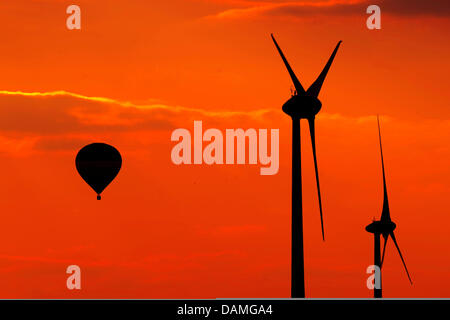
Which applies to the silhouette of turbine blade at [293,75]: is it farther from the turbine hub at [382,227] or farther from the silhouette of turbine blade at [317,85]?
the turbine hub at [382,227]

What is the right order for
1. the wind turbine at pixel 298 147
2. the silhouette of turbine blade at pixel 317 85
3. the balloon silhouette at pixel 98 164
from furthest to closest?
the balloon silhouette at pixel 98 164
the silhouette of turbine blade at pixel 317 85
the wind turbine at pixel 298 147

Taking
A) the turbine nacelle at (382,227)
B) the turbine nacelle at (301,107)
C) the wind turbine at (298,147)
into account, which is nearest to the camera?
the wind turbine at (298,147)

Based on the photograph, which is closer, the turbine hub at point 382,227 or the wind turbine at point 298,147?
the wind turbine at point 298,147

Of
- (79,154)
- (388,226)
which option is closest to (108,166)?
(79,154)

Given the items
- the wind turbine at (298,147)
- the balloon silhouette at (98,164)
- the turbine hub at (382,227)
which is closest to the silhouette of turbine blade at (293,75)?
the wind turbine at (298,147)

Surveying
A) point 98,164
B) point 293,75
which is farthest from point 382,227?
point 293,75

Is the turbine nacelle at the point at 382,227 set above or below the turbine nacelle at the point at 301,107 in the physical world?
below

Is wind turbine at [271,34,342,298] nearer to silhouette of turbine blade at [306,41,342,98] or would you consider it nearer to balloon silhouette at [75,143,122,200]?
silhouette of turbine blade at [306,41,342,98]

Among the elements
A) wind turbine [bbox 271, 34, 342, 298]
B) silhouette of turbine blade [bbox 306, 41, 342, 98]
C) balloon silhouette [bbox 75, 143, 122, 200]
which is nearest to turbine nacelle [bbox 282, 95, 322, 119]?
wind turbine [bbox 271, 34, 342, 298]
